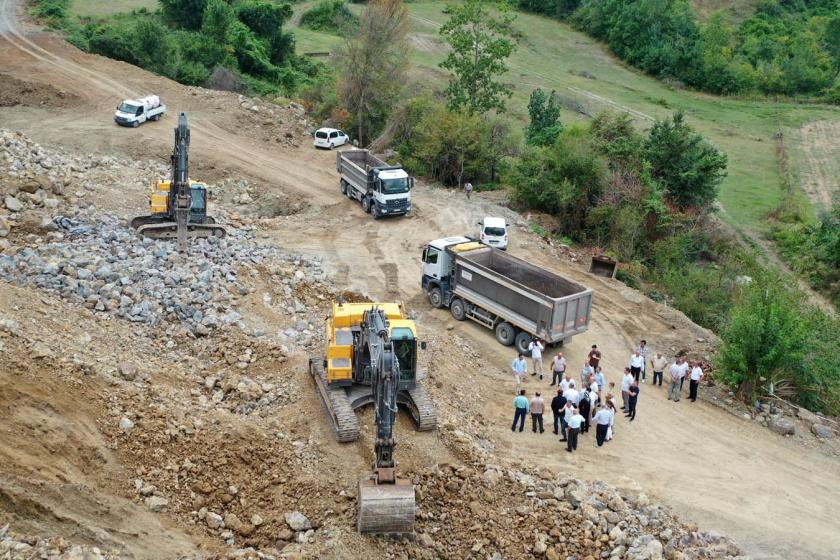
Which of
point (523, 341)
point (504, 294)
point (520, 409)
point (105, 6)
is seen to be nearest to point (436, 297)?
point (504, 294)

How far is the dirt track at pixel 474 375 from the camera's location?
18.7 m

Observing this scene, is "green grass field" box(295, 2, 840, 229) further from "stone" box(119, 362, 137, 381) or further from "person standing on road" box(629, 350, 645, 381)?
"stone" box(119, 362, 137, 381)

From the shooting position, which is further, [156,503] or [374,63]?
[374,63]

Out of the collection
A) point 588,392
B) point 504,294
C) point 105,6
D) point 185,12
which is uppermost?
point 185,12

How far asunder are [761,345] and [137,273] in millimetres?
17638

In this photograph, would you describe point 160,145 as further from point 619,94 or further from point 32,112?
point 619,94

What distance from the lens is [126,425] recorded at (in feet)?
60.7

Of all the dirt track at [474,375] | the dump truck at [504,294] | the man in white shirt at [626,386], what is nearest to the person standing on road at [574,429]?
the dirt track at [474,375]

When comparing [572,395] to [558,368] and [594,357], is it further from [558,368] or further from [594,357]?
[594,357]

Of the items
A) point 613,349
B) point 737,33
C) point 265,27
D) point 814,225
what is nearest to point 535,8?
point 737,33

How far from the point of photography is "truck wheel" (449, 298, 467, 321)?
27656 millimetres

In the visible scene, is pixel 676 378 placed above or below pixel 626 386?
below

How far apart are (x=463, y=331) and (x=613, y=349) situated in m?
4.71

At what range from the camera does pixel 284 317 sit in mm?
25703
